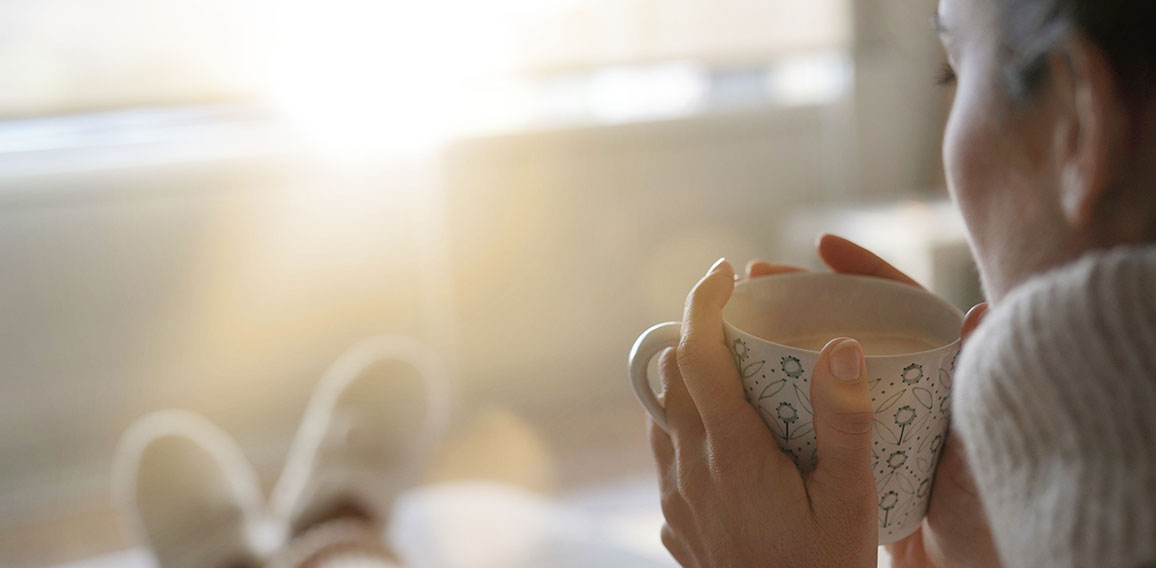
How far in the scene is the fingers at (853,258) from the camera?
605 mm

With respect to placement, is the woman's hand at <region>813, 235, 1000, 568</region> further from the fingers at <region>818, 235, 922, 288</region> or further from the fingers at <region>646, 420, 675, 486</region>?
the fingers at <region>646, 420, 675, 486</region>

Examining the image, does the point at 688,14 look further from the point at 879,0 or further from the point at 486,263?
the point at 486,263

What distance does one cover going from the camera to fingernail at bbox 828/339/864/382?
16.9 inches

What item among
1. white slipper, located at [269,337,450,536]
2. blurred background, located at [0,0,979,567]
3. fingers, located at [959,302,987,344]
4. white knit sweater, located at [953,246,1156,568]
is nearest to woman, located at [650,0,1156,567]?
white knit sweater, located at [953,246,1156,568]

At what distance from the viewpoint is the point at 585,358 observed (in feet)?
7.49

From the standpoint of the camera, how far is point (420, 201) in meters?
2.06

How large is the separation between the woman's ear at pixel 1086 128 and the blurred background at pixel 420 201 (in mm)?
1299

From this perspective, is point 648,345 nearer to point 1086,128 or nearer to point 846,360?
point 846,360

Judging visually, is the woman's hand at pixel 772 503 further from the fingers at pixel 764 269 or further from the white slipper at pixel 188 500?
the white slipper at pixel 188 500

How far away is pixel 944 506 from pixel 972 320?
115 mm

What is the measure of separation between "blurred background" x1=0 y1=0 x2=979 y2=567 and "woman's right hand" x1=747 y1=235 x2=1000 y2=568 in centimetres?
98

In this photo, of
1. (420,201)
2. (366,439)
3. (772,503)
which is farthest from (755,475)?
(420,201)

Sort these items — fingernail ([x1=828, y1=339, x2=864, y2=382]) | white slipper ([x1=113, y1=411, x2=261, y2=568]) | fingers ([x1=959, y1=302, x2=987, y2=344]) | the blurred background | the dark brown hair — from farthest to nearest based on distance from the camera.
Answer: the blurred background
white slipper ([x1=113, y1=411, x2=261, y2=568])
fingers ([x1=959, y1=302, x2=987, y2=344])
fingernail ([x1=828, y1=339, x2=864, y2=382])
the dark brown hair

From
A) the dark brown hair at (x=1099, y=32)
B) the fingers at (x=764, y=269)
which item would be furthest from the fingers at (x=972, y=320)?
the dark brown hair at (x=1099, y=32)
